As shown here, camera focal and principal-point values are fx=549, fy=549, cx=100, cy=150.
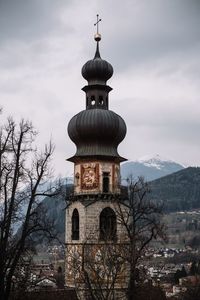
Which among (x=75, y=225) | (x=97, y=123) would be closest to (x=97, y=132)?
(x=97, y=123)

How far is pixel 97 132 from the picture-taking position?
34.2m

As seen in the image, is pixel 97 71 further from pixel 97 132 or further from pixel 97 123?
pixel 97 132

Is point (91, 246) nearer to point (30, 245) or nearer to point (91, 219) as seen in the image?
point (91, 219)

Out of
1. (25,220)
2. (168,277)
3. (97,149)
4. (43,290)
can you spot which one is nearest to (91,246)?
(43,290)

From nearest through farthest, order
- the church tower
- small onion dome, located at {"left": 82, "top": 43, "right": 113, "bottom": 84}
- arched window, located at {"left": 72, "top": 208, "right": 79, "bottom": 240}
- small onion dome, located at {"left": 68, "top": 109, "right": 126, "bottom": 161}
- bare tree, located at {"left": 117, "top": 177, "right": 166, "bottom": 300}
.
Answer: bare tree, located at {"left": 117, "top": 177, "right": 166, "bottom": 300}, the church tower, small onion dome, located at {"left": 68, "top": 109, "right": 126, "bottom": 161}, arched window, located at {"left": 72, "top": 208, "right": 79, "bottom": 240}, small onion dome, located at {"left": 82, "top": 43, "right": 113, "bottom": 84}

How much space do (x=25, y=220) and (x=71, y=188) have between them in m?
13.3

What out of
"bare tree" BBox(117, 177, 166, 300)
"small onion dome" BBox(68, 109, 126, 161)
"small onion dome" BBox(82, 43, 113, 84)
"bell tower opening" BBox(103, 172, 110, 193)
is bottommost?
"bare tree" BBox(117, 177, 166, 300)

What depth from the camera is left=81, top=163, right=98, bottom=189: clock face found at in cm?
3459

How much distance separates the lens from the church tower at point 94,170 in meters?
33.7

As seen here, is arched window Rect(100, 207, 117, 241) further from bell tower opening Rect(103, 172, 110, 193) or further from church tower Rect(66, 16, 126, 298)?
bell tower opening Rect(103, 172, 110, 193)

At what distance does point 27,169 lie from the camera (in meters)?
23.2

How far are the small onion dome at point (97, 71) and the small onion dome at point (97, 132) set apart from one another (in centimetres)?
235

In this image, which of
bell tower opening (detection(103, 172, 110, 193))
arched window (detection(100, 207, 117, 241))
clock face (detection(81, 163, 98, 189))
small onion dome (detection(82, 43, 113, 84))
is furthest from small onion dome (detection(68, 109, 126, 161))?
arched window (detection(100, 207, 117, 241))

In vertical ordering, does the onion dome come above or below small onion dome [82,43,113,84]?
below
